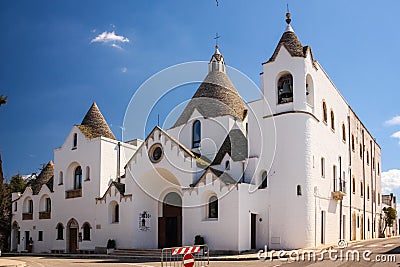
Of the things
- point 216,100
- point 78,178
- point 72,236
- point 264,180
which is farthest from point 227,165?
point 72,236

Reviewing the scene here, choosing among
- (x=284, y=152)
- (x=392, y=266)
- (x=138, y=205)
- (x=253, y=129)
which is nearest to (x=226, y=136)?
(x=253, y=129)

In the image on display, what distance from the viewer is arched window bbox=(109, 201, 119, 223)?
33312 mm

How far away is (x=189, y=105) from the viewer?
121ft

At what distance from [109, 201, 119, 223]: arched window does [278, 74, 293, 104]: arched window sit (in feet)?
45.6

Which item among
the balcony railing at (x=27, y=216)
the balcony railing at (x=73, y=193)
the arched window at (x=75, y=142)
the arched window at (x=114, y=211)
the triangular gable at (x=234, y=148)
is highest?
the arched window at (x=75, y=142)

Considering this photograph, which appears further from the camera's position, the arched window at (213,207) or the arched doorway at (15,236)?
the arched doorway at (15,236)

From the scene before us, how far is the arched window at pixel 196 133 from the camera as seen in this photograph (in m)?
34.5

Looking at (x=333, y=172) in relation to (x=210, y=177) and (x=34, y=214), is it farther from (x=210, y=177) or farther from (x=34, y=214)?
(x=34, y=214)

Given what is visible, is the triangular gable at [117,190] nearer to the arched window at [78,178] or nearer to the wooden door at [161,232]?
the wooden door at [161,232]

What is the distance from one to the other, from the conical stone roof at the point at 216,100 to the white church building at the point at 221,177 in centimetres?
11

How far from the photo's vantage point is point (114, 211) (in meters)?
→ 33.6

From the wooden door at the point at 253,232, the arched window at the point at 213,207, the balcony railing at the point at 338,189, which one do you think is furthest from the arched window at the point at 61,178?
the balcony railing at the point at 338,189

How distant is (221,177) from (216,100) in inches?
390

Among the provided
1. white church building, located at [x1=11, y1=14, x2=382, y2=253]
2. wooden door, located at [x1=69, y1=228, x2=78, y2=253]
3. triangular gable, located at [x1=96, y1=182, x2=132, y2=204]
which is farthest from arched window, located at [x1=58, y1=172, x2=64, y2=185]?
triangular gable, located at [x1=96, y1=182, x2=132, y2=204]
